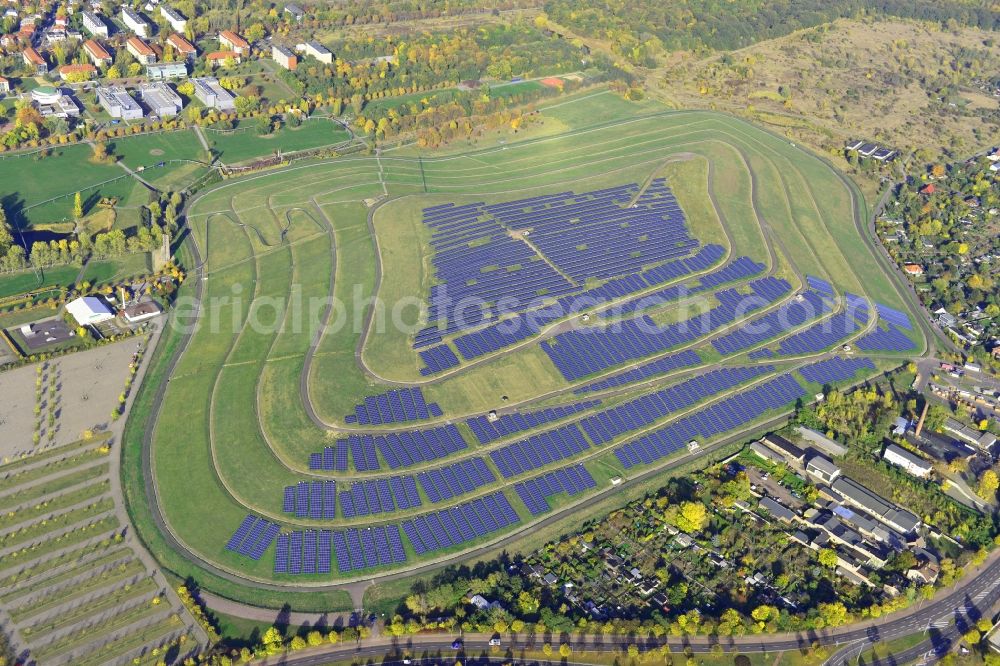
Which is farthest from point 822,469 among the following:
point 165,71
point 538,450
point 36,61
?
point 36,61

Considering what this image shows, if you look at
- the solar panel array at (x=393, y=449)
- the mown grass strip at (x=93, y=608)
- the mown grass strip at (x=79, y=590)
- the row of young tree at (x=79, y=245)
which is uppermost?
the row of young tree at (x=79, y=245)

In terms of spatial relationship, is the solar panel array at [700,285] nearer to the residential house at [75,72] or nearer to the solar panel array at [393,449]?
the solar panel array at [393,449]

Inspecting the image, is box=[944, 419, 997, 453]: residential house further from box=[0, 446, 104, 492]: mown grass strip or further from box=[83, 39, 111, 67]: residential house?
box=[83, 39, 111, 67]: residential house

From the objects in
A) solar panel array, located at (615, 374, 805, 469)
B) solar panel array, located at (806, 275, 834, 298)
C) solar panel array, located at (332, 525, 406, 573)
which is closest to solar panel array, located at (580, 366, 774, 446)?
solar panel array, located at (615, 374, 805, 469)

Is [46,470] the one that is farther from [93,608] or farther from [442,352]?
[442,352]

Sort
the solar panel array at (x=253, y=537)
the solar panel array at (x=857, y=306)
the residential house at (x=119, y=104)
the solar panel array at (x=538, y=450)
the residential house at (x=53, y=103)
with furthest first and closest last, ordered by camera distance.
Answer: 1. the residential house at (x=119, y=104)
2. the residential house at (x=53, y=103)
3. the solar panel array at (x=857, y=306)
4. the solar panel array at (x=538, y=450)
5. the solar panel array at (x=253, y=537)

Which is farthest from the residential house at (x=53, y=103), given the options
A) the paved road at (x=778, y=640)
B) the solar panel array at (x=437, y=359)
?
the paved road at (x=778, y=640)
